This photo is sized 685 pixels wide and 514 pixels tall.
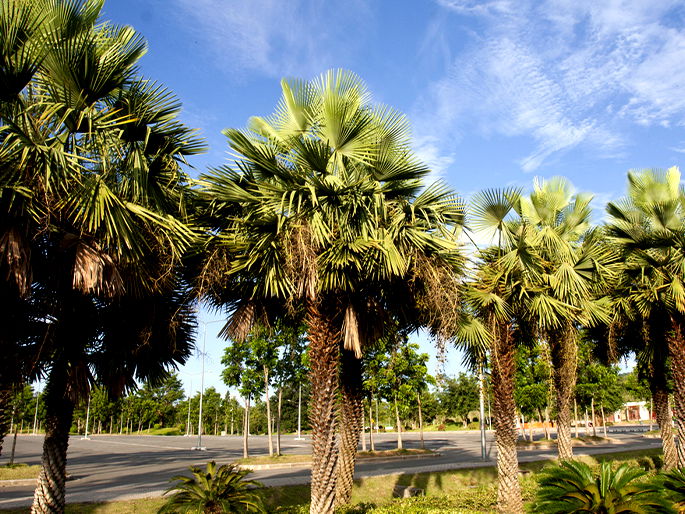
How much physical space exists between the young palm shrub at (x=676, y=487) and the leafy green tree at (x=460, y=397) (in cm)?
5314

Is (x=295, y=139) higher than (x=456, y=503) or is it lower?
higher

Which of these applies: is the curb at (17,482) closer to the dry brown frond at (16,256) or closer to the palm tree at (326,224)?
the palm tree at (326,224)

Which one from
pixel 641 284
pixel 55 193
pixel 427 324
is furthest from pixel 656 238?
pixel 55 193

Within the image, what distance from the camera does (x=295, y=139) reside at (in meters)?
8.76

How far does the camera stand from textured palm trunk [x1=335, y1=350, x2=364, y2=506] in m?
10.8

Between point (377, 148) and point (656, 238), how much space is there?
31.3ft

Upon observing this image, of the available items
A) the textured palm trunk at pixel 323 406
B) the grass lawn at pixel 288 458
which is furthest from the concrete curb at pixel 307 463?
the textured palm trunk at pixel 323 406

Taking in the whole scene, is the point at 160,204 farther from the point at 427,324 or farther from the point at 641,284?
the point at 641,284

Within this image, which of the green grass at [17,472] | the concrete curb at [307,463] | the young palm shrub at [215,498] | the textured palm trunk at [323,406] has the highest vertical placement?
the textured palm trunk at [323,406]

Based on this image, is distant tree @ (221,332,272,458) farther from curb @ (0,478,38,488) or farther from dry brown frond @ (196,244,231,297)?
dry brown frond @ (196,244,231,297)

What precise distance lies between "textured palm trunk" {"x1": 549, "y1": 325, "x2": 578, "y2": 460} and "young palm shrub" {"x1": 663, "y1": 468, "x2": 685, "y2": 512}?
22.3 feet

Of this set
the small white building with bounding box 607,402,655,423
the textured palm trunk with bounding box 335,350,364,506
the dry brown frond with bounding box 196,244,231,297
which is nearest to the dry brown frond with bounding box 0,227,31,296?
the dry brown frond with bounding box 196,244,231,297

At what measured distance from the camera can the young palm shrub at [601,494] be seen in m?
7.01

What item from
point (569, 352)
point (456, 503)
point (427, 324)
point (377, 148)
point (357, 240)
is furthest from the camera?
point (569, 352)
